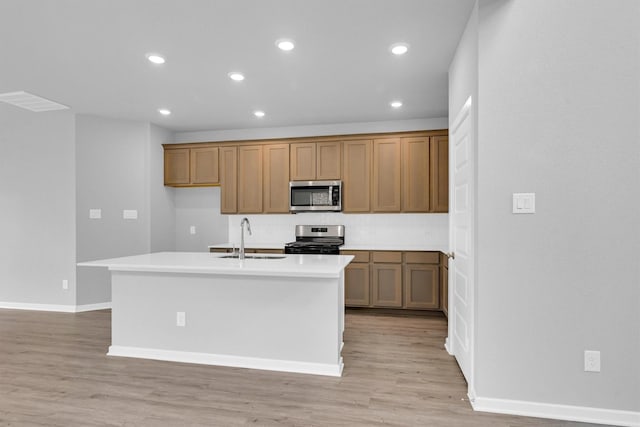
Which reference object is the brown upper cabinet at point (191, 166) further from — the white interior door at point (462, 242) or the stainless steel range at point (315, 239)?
the white interior door at point (462, 242)

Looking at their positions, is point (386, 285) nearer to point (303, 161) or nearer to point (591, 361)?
point (303, 161)

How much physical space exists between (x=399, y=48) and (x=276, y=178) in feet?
9.30

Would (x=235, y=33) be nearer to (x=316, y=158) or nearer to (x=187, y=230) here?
(x=316, y=158)

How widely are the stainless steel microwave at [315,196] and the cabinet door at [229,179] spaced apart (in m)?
0.89

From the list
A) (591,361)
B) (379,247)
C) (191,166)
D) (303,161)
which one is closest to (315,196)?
(303,161)

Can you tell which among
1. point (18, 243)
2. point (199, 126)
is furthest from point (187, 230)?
point (18, 243)

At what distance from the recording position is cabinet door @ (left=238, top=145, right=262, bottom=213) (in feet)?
17.9

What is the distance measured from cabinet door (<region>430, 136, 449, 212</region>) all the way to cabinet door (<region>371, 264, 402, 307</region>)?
97 cm

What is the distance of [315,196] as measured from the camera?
5.20m

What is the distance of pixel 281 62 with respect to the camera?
3301mm

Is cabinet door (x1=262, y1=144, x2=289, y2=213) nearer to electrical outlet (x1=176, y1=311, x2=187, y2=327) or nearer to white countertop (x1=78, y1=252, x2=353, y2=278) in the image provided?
white countertop (x1=78, y1=252, x2=353, y2=278)

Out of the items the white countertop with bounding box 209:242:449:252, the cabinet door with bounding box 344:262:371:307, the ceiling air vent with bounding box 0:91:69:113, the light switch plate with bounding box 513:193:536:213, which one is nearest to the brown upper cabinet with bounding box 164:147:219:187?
the white countertop with bounding box 209:242:449:252

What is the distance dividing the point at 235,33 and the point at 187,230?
3886 millimetres

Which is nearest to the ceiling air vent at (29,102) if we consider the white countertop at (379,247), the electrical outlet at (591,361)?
the white countertop at (379,247)
